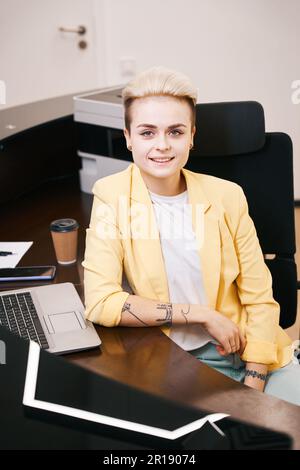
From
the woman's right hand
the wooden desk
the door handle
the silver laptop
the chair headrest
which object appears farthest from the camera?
the door handle

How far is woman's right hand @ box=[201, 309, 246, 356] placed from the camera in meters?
1.16

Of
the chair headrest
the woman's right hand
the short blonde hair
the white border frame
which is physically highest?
the short blonde hair

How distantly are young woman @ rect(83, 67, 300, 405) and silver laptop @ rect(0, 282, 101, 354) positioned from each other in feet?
0.19

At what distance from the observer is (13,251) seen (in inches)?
60.6

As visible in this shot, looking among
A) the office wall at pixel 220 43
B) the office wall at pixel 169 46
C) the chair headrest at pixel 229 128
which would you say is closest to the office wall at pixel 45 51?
the office wall at pixel 169 46

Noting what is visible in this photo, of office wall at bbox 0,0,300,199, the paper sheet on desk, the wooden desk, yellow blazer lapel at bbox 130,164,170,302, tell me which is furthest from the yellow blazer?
office wall at bbox 0,0,300,199

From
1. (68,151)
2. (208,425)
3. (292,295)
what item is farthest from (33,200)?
(208,425)

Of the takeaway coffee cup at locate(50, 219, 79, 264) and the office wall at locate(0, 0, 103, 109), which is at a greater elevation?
the office wall at locate(0, 0, 103, 109)

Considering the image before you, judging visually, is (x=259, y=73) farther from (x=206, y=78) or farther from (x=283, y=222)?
(x=283, y=222)

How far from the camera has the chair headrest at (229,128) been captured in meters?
1.39

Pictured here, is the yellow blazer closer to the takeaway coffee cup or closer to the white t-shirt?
the white t-shirt

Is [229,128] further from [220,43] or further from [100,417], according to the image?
[220,43]

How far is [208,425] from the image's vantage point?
1.75 feet
